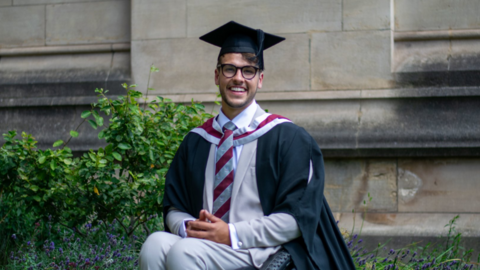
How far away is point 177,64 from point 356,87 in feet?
6.14

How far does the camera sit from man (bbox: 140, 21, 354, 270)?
2852 millimetres

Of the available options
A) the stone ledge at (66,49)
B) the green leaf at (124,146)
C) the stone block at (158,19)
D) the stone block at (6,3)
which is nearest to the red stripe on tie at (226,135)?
the green leaf at (124,146)

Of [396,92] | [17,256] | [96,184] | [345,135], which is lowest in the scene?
[17,256]

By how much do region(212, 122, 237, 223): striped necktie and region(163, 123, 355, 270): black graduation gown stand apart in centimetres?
10

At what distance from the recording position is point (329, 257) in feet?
9.87

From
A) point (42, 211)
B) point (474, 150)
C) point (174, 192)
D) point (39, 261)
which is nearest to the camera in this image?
point (174, 192)

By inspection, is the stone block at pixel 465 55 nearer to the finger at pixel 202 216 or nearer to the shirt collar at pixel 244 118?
the shirt collar at pixel 244 118

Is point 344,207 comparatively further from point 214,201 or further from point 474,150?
point 214,201

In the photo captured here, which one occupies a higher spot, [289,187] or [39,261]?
[289,187]

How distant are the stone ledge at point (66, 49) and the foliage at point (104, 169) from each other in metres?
1.99

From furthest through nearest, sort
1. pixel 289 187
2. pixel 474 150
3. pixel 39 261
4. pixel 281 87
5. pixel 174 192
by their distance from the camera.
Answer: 1. pixel 281 87
2. pixel 474 150
3. pixel 39 261
4. pixel 174 192
5. pixel 289 187

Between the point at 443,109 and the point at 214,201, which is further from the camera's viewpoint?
the point at 443,109

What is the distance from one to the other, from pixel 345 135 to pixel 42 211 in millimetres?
2834

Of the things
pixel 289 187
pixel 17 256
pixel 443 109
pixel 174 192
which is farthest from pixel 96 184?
pixel 443 109
